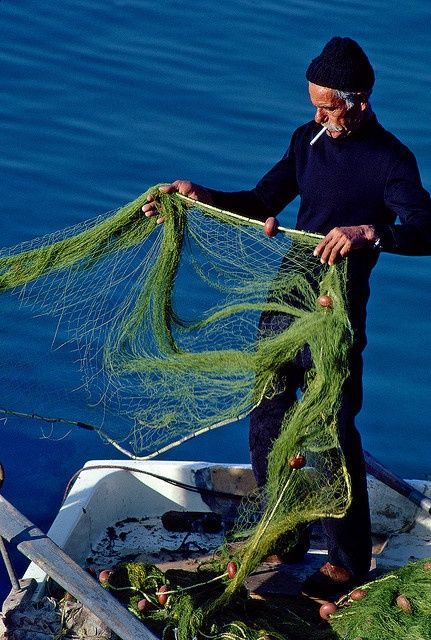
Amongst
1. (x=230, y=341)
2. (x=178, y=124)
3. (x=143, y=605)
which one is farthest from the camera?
(x=178, y=124)

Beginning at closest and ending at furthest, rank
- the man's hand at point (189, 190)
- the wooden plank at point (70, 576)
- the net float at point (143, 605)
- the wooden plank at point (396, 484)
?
the wooden plank at point (70, 576), the net float at point (143, 605), the man's hand at point (189, 190), the wooden plank at point (396, 484)

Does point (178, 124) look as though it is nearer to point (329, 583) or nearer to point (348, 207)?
point (348, 207)

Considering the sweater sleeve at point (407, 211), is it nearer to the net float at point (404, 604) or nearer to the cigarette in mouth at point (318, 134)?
the cigarette in mouth at point (318, 134)

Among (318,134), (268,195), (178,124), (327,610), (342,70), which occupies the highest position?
(178,124)

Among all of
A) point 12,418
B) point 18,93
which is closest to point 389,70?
point 18,93

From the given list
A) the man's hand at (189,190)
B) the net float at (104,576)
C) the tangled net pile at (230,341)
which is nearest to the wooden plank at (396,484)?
the tangled net pile at (230,341)

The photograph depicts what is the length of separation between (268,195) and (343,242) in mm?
662

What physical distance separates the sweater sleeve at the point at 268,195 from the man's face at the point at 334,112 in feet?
0.93

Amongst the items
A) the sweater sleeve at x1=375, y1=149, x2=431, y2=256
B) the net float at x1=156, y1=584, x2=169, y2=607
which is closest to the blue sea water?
the net float at x1=156, y1=584, x2=169, y2=607

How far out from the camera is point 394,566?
3.89 metres

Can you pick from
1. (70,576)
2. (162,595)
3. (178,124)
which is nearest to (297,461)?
(162,595)

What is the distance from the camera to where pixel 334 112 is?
10.9 feet

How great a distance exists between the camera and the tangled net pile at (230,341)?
315cm

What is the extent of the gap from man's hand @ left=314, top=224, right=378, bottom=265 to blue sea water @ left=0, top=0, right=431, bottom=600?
6.56 ft
